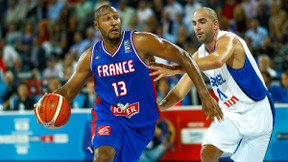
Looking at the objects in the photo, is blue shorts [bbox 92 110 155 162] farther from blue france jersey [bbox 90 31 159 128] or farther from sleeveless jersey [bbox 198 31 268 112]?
sleeveless jersey [bbox 198 31 268 112]

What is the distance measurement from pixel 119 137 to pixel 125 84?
56 cm

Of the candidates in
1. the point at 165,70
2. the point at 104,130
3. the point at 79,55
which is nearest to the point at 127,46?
the point at 165,70

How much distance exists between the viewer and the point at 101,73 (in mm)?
4586

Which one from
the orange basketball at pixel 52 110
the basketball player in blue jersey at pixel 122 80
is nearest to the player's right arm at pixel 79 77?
the basketball player in blue jersey at pixel 122 80

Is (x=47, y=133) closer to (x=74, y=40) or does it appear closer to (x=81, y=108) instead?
(x=81, y=108)

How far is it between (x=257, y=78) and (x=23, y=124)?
5.26m

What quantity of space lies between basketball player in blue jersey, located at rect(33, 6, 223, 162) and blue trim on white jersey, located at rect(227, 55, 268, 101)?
2.07 feet

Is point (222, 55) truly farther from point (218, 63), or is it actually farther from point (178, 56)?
point (178, 56)

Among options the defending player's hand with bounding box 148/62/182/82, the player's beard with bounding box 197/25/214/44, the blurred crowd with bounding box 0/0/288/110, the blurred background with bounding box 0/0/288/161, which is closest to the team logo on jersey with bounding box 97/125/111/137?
the defending player's hand with bounding box 148/62/182/82

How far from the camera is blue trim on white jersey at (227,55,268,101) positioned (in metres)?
4.74

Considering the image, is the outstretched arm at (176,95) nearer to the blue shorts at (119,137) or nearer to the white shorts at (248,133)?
the blue shorts at (119,137)

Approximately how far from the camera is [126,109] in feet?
15.1

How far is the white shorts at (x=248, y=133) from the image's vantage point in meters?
4.80

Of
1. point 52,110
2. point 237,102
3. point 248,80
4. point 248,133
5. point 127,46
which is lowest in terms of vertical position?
point 248,133
